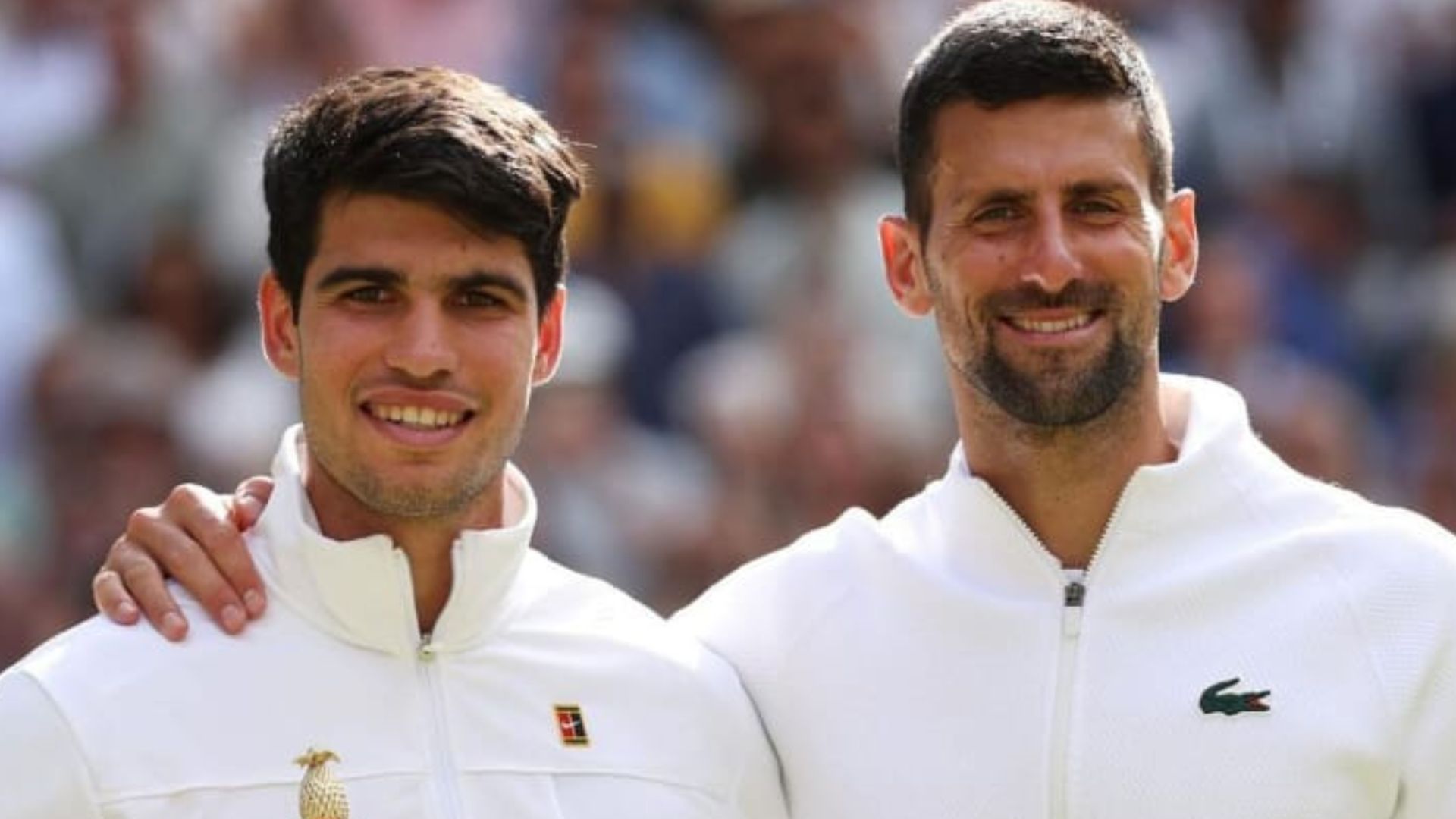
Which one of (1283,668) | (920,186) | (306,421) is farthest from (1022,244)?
(306,421)

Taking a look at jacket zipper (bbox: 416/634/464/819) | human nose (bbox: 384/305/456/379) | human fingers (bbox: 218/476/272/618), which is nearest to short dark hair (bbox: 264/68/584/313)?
human nose (bbox: 384/305/456/379)

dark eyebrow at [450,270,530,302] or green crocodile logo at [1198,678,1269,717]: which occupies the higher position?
dark eyebrow at [450,270,530,302]

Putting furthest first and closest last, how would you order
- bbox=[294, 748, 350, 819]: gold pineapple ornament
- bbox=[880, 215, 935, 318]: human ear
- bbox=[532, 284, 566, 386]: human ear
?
1. bbox=[880, 215, 935, 318]: human ear
2. bbox=[532, 284, 566, 386]: human ear
3. bbox=[294, 748, 350, 819]: gold pineapple ornament

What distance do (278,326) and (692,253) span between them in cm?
477

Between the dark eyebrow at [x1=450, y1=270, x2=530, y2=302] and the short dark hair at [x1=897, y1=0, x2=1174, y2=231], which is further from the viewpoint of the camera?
the short dark hair at [x1=897, y1=0, x2=1174, y2=231]

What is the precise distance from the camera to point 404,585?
483cm

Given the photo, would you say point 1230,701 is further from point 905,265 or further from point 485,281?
point 485,281

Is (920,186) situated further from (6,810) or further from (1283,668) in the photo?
(6,810)

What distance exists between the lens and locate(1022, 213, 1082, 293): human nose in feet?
16.2

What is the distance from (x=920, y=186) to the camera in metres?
5.22

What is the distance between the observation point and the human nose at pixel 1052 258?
4930 millimetres

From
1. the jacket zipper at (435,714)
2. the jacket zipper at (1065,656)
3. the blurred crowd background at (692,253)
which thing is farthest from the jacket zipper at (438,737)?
the blurred crowd background at (692,253)

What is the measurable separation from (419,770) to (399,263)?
0.78 meters

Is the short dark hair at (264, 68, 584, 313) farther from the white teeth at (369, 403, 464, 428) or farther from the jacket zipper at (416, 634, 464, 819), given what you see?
the jacket zipper at (416, 634, 464, 819)
